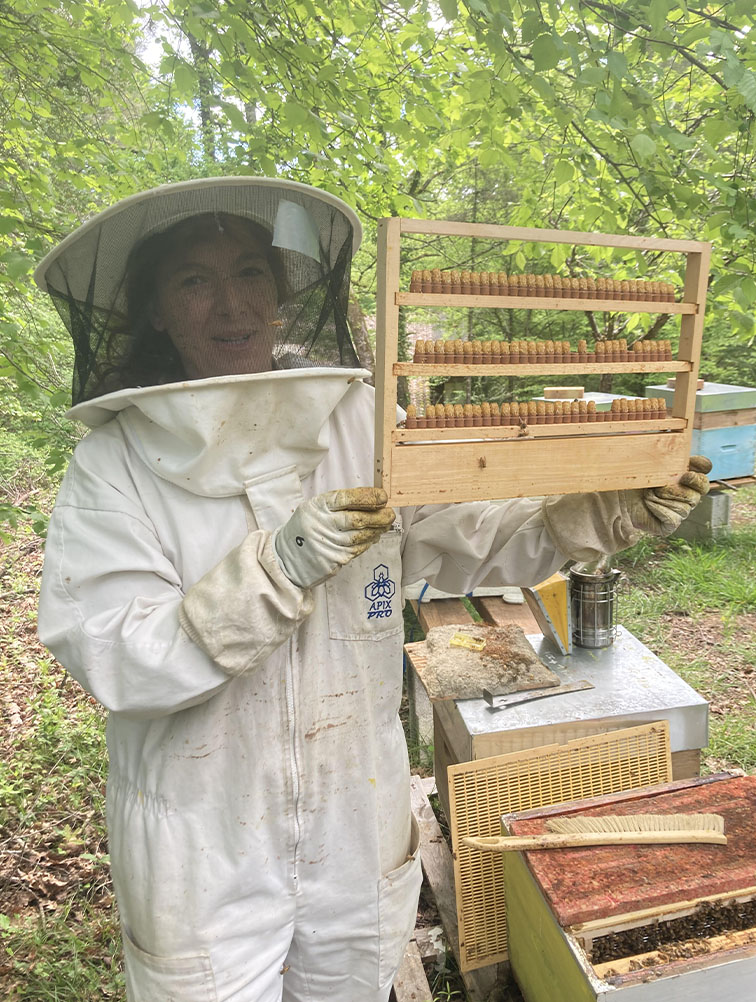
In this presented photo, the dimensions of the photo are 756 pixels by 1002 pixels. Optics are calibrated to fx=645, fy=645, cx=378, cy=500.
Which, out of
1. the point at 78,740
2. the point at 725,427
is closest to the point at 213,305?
the point at 78,740

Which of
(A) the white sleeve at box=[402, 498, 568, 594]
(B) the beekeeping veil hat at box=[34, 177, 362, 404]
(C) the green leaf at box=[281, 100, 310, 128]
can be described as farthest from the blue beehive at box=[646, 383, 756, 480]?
(B) the beekeeping veil hat at box=[34, 177, 362, 404]

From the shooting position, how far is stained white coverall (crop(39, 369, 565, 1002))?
1.39 m

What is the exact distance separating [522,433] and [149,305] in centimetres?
98

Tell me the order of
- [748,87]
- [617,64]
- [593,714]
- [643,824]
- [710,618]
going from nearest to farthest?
1. [643,824]
2. [748,87]
3. [617,64]
4. [593,714]
5. [710,618]

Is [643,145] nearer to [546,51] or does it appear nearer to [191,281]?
[546,51]

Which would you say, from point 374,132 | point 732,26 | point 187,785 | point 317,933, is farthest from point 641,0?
point 317,933

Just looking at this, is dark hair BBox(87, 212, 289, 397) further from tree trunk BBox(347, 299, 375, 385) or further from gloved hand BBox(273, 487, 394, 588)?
tree trunk BBox(347, 299, 375, 385)

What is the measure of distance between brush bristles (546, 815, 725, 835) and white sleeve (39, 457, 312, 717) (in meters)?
1.05

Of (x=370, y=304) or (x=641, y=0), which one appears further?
(x=370, y=304)

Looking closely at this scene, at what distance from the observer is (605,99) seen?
220 centimetres

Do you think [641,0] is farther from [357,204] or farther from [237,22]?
[357,204]

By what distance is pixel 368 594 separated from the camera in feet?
5.52

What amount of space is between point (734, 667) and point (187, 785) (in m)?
4.51

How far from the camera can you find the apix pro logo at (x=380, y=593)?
5.53ft
